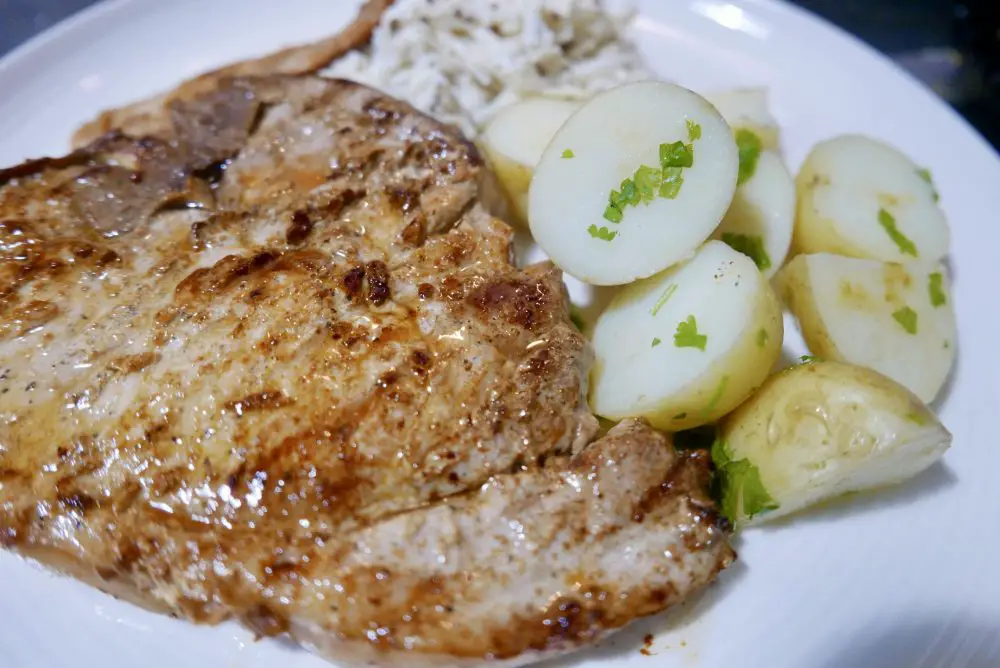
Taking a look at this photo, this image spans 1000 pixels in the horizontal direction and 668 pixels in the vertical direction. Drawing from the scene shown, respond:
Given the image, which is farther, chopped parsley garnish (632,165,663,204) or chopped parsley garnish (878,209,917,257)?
chopped parsley garnish (878,209,917,257)

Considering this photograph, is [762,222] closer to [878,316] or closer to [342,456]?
[878,316]

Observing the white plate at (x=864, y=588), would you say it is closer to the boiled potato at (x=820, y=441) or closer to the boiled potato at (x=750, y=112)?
the boiled potato at (x=820, y=441)

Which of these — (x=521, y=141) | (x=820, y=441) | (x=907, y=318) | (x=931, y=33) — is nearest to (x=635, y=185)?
(x=521, y=141)

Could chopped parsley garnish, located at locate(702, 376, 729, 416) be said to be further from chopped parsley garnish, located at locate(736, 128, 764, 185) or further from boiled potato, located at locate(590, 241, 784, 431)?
chopped parsley garnish, located at locate(736, 128, 764, 185)

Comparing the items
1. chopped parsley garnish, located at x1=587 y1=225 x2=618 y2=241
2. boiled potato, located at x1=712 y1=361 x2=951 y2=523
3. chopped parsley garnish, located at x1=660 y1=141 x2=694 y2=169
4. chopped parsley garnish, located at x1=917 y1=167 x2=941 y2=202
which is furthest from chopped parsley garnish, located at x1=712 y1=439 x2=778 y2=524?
chopped parsley garnish, located at x1=917 y1=167 x2=941 y2=202

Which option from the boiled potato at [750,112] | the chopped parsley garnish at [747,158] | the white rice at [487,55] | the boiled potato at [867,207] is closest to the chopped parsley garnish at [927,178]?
the boiled potato at [867,207]

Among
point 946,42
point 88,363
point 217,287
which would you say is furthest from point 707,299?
point 946,42
